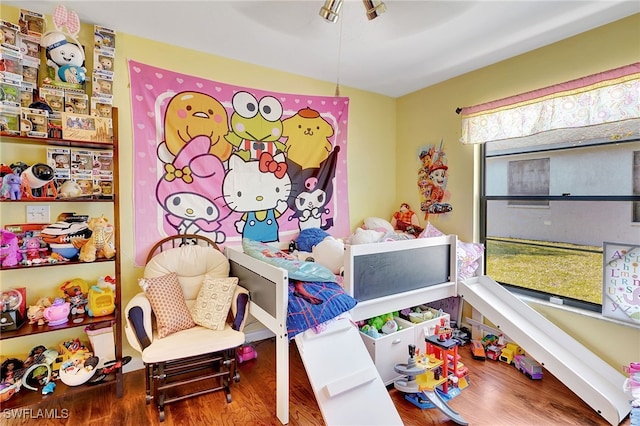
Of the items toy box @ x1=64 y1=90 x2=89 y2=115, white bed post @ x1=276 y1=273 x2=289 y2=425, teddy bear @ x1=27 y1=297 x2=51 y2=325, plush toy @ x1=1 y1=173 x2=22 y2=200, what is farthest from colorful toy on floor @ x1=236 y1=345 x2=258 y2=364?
toy box @ x1=64 y1=90 x2=89 y2=115

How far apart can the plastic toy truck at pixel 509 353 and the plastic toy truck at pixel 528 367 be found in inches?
2.4

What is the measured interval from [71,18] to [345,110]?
2306mm

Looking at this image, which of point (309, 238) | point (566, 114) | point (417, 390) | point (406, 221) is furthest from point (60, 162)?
point (566, 114)

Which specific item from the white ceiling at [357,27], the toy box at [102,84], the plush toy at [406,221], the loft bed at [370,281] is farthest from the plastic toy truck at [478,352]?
the toy box at [102,84]

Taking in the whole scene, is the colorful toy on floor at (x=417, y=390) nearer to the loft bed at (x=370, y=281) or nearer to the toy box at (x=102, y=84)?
the loft bed at (x=370, y=281)

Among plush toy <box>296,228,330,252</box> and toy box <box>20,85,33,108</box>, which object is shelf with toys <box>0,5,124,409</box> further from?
plush toy <box>296,228,330,252</box>

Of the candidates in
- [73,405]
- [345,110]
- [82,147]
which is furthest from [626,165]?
[73,405]

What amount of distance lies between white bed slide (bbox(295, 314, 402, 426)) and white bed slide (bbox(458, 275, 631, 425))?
113 centimetres

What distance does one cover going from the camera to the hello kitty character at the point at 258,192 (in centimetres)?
280

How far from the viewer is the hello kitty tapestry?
2.46 meters

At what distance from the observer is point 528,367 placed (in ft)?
7.86

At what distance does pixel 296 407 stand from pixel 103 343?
4.51 ft

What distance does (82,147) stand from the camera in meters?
2.20

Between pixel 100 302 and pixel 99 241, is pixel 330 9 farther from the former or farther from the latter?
pixel 100 302
